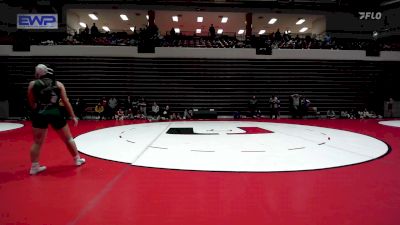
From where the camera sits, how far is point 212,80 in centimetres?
1595

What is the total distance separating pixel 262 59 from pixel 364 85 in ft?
18.6

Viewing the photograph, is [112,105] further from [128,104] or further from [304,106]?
[304,106]

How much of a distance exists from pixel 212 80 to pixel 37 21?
28.3ft

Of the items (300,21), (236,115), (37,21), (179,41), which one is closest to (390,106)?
(236,115)

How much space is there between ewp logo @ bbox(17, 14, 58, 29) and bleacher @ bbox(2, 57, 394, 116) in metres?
1.81

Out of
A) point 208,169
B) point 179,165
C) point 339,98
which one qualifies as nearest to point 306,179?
point 208,169

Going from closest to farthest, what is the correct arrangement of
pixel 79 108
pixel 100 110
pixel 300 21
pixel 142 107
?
pixel 100 110, pixel 79 108, pixel 142 107, pixel 300 21

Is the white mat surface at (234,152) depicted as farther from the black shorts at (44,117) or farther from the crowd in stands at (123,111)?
the crowd in stands at (123,111)

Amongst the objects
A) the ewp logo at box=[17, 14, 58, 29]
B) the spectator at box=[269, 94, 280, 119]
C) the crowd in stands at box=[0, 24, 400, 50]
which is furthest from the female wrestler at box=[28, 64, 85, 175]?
the spectator at box=[269, 94, 280, 119]

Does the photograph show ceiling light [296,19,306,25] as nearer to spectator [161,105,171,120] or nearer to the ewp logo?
spectator [161,105,171,120]

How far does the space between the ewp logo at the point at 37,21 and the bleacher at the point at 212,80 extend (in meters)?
1.81

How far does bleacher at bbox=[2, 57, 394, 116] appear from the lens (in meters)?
15.2

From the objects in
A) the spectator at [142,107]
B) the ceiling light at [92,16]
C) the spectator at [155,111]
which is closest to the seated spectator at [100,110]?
the spectator at [142,107]

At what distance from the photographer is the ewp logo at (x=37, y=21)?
1377 cm
